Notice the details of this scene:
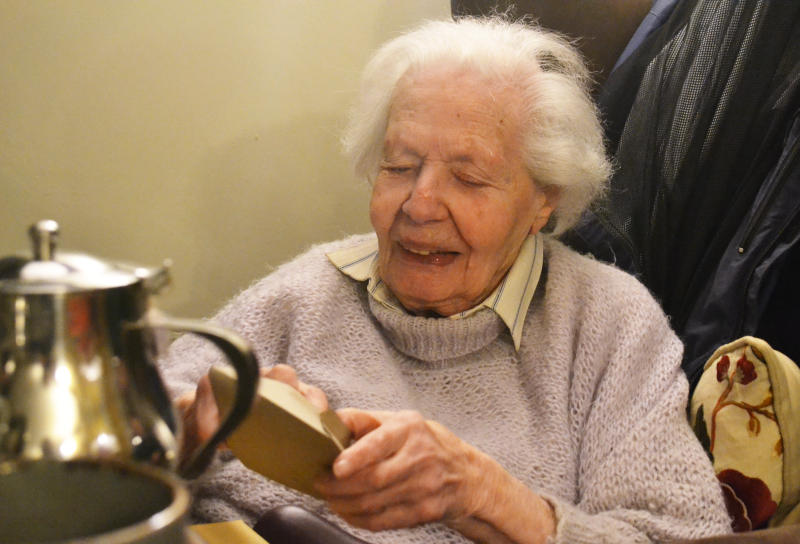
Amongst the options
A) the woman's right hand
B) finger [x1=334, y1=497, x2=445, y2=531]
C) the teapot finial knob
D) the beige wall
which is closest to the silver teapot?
the teapot finial knob

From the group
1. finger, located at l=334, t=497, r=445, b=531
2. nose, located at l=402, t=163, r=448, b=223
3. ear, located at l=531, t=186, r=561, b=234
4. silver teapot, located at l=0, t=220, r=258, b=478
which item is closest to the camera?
silver teapot, located at l=0, t=220, r=258, b=478

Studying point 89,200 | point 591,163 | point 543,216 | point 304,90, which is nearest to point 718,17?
point 591,163

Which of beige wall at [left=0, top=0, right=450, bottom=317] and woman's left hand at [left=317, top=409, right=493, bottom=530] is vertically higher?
beige wall at [left=0, top=0, right=450, bottom=317]

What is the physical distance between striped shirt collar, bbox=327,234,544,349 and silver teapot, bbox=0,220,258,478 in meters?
0.87

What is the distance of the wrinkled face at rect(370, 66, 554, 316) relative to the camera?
4.45 ft

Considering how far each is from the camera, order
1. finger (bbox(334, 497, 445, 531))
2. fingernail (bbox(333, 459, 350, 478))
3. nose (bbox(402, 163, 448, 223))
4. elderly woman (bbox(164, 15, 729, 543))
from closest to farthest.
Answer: fingernail (bbox(333, 459, 350, 478)), finger (bbox(334, 497, 445, 531)), elderly woman (bbox(164, 15, 729, 543)), nose (bbox(402, 163, 448, 223))

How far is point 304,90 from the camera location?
2.00m

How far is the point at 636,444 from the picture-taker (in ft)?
3.94

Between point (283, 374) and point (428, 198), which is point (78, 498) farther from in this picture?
point (428, 198)

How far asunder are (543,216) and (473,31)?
1.17ft

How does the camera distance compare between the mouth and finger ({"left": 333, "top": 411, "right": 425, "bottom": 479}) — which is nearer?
finger ({"left": 333, "top": 411, "right": 425, "bottom": 479})

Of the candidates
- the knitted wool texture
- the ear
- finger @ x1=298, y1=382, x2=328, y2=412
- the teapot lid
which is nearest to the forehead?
the ear

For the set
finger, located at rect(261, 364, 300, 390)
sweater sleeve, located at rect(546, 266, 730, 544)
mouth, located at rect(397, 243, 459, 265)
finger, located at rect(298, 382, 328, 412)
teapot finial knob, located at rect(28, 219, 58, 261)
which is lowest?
sweater sleeve, located at rect(546, 266, 730, 544)

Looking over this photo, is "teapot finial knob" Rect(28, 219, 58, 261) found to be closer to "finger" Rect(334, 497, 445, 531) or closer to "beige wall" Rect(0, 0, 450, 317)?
"finger" Rect(334, 497, 445, 531)
